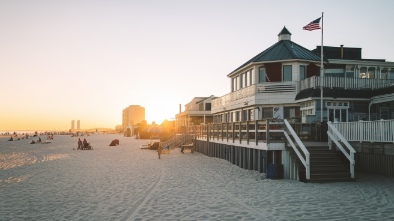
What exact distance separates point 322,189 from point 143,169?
11.1 metres

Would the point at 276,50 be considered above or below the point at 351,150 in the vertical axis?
above

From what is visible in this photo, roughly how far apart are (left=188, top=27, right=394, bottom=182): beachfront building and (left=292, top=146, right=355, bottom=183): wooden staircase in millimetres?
42

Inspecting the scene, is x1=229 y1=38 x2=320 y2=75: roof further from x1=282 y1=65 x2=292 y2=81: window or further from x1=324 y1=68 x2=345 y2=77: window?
x1=324 y1=68 x2=345 y2=77: window

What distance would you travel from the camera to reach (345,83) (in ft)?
80.2

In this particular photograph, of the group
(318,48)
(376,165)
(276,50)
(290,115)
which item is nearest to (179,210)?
(376,165)

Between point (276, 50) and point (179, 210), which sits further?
point (276, 50)

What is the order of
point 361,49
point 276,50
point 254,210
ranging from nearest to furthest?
point 254,210
point 276,50
point 361,49

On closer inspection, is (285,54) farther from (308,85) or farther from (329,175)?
(329,175)

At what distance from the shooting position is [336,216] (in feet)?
29.4

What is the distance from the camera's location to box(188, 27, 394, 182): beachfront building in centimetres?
1505

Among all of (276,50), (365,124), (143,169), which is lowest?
(143,169)

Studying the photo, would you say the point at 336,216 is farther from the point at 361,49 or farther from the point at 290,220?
the point at 361,49

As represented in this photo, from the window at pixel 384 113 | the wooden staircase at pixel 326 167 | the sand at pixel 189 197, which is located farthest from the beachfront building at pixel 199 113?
the wooden staircase at pixel 326 167

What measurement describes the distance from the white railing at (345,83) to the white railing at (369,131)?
7.01m
